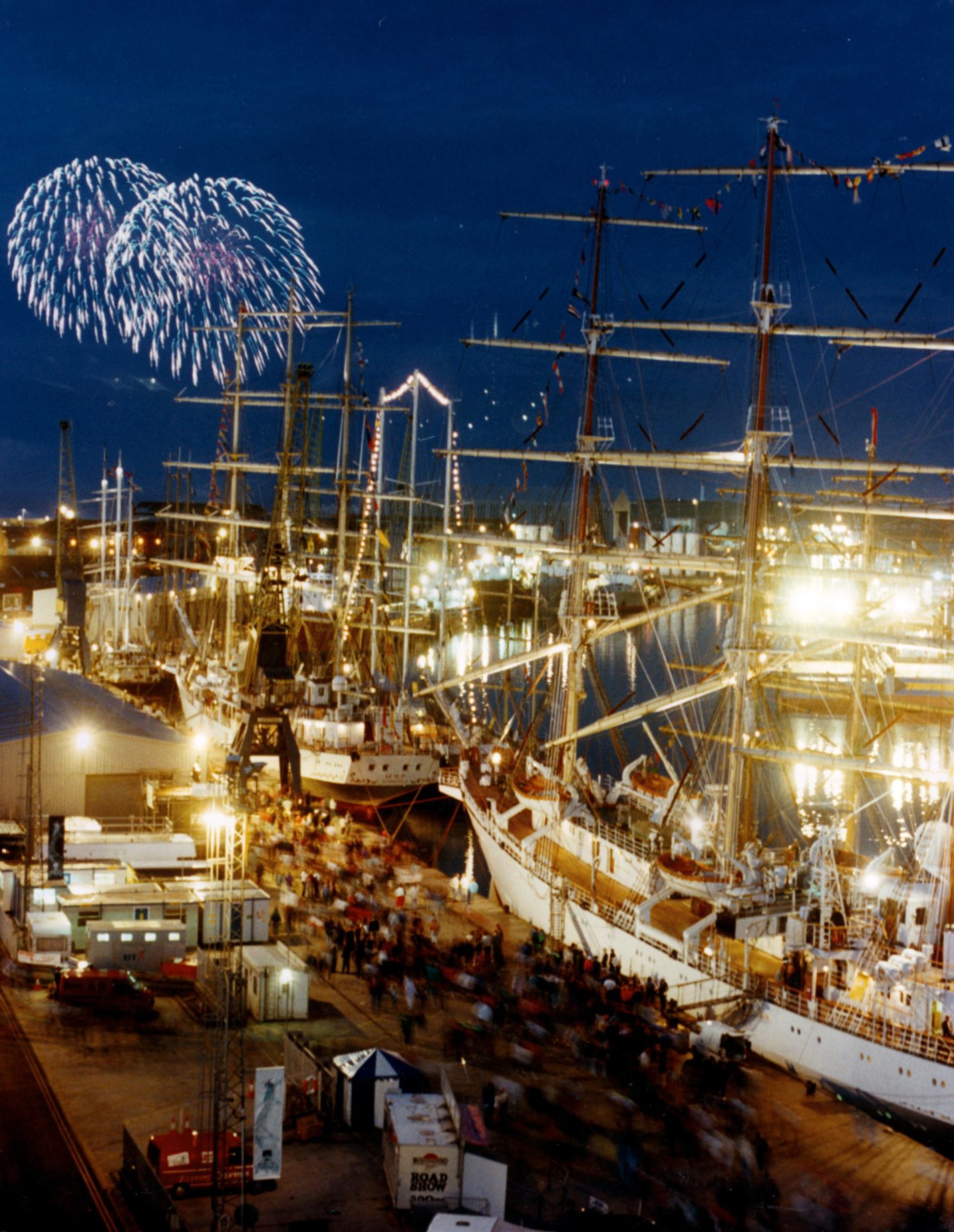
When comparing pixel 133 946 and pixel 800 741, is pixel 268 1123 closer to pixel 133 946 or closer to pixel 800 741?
pixel 133 946

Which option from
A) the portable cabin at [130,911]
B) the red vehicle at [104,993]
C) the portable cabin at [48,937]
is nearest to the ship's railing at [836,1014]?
the portable cabin at [130,911]

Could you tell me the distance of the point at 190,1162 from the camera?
15789 mm

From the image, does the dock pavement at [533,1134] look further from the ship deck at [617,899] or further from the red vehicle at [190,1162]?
the ship deck at [617,899]

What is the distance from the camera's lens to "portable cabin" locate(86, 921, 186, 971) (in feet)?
79.0

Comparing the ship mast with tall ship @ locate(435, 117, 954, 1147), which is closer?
tall ship @ locate(435, 117, 954, 1147)

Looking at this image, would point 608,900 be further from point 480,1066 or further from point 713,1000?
point 480,1066

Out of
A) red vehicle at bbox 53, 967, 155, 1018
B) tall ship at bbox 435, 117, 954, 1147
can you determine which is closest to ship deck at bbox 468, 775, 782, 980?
tall ship at bbox 435, 117, 954, 1147

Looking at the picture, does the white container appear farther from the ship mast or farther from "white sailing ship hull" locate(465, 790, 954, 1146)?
the ship mast

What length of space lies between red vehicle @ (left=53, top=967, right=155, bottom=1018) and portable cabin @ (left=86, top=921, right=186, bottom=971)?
1.93 meters

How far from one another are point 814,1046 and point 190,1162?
11.4 meters

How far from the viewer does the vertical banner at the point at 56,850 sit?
87.7 feet

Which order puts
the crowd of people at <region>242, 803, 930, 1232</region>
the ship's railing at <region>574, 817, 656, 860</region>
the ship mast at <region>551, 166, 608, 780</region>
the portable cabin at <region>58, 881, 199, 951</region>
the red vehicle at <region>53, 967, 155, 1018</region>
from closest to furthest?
the crowd of people at <region>242, 803, 930, 1232</region>
the red vehicle at <region>53, 967, 155, 1018</region>
the portable cabin at <region>58, 881, 199, 951</region>
the ship's railing at <region>574, 817, 656, 860</region>
the ship mast at <region>551, 166, 608, 780</region>

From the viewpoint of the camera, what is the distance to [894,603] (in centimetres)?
7112

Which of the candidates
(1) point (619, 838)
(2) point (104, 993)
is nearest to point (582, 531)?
(1) point (619, 838)
